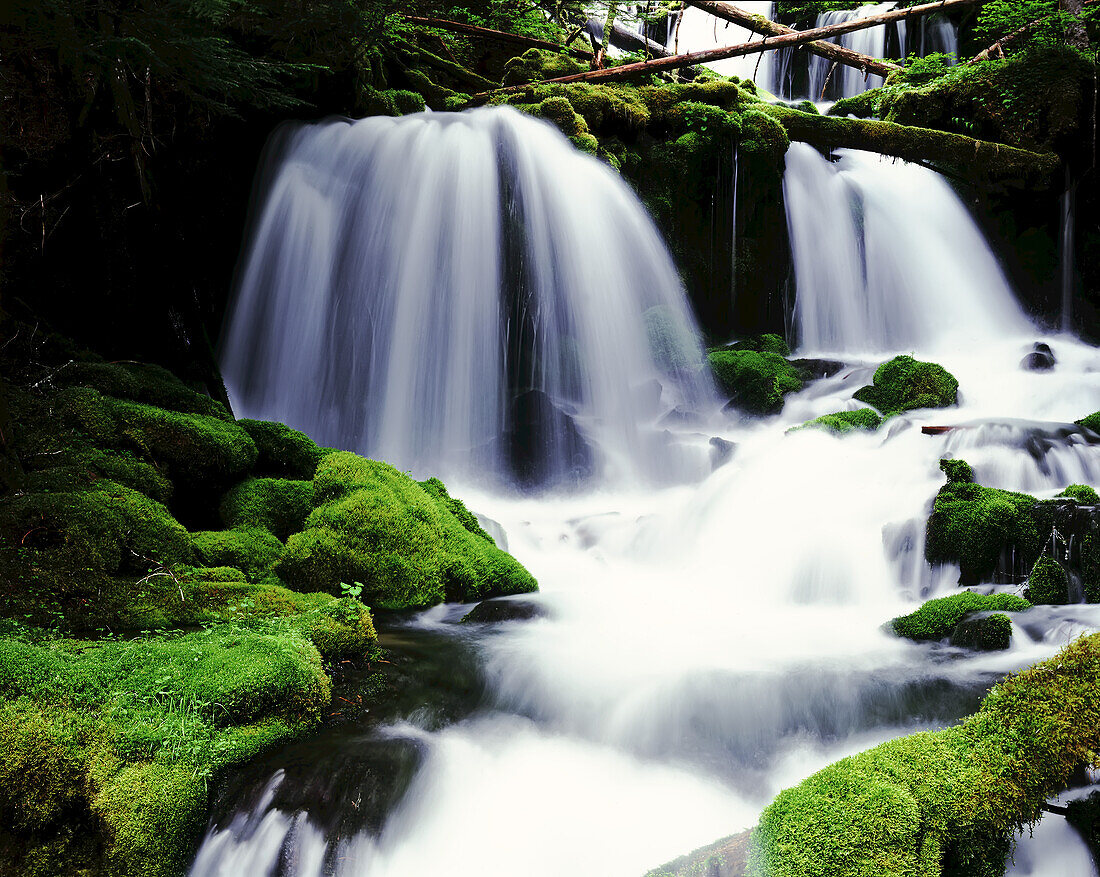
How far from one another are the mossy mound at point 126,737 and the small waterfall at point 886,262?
1073cm

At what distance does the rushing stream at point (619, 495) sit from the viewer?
3207 mm

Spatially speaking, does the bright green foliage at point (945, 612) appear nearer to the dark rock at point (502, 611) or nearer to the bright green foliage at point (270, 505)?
the dark rock at point (502, 611)

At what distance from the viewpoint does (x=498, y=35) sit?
1327 centimetres

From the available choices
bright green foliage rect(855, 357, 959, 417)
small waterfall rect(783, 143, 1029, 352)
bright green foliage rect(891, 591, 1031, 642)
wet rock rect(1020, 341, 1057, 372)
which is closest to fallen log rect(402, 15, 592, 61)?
small waterfall rect(783, 143, 1029, 352)

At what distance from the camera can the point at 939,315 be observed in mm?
12375

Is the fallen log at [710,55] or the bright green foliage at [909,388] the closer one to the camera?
the bright green foliage at [909,388]

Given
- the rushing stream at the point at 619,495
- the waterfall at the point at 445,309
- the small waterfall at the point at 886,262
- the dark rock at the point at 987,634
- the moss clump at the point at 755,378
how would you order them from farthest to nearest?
1. the small waterfall at the point at 886,262
2. the moss clump at the point at 755,378
3. the waterfall at the point at 445,309
4. the dark rock at the point at 987,634
5. the rushing stream at the point at 619,495

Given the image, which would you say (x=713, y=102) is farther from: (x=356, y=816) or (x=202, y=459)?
(x=356, y=816)

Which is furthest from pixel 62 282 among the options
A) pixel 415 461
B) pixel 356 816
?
pixel 356 816

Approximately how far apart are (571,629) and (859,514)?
3.08 m

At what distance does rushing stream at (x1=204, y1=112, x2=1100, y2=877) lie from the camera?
321cm

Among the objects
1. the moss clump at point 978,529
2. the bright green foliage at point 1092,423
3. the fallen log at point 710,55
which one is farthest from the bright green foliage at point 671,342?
the moss clump at point 978,529

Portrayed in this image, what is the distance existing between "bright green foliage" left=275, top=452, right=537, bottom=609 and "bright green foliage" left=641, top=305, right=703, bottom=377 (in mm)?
5121

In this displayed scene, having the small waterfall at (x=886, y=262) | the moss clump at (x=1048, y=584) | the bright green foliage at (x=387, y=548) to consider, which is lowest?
the moss clump at (x=1048, y=584)
